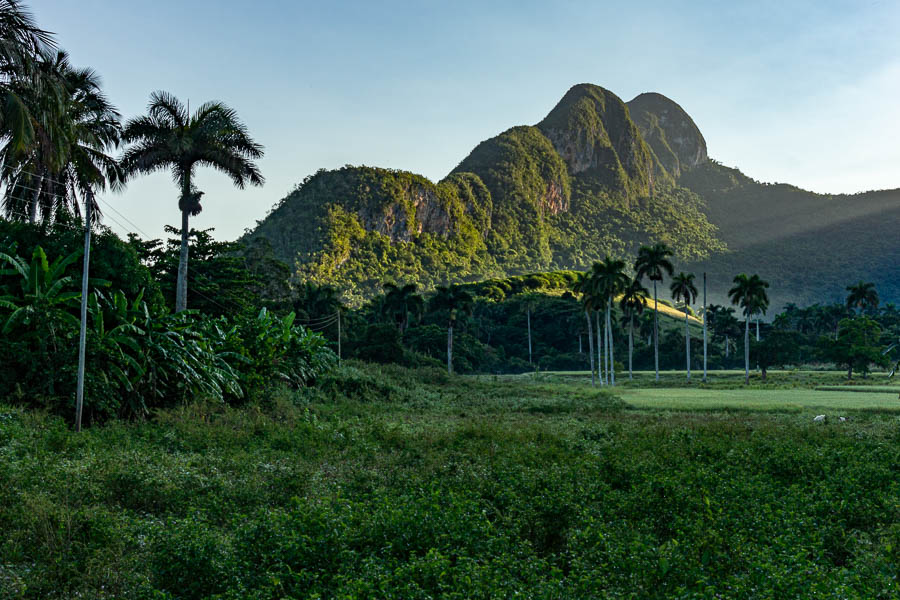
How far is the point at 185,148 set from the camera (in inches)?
1113

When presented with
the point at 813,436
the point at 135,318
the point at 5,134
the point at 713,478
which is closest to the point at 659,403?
the point at 813,436

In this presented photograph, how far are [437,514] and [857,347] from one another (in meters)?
62.9

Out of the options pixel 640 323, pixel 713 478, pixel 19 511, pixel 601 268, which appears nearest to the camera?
pixel 19 511

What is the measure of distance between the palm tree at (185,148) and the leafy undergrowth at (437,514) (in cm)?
1325

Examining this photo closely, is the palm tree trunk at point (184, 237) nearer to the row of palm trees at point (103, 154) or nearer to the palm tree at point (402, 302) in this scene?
the row of palm trees at point (103, 154)

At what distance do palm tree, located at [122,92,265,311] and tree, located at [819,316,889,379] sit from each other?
57858 millimetres

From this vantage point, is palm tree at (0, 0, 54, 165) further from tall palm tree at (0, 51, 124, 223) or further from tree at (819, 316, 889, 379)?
tree at (819, 316, 889, 379)

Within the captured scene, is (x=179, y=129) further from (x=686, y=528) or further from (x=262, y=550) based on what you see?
(x=686, y=528)

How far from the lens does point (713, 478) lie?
12.1 m

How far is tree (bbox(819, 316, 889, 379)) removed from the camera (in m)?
58.3

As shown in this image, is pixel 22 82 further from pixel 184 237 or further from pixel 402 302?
pixel 402 302

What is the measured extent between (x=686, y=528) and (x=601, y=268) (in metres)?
53.4

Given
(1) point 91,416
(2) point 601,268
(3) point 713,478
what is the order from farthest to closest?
(2) point 601,268 → (1) point 91,416 → (3) point 713,478

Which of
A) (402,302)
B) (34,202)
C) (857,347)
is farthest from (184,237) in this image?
(857,347)
